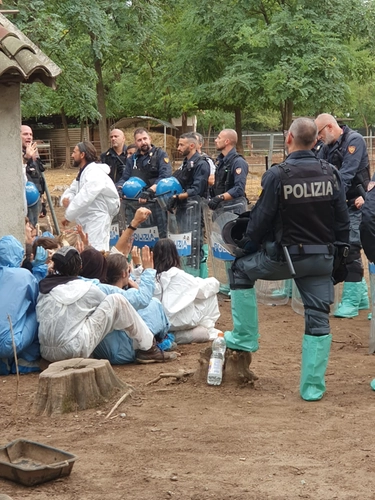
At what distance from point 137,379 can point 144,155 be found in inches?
191

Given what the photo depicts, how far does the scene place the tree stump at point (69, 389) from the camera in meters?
5.94

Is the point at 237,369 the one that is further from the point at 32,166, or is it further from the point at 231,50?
the point at 231,50

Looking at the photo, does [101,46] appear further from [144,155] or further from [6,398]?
[6,398]

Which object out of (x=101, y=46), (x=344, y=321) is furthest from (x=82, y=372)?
(x=101, y=46)

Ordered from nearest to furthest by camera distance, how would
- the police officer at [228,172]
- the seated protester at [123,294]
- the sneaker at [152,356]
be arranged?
the seated protester at [123,294], the sneaker at [152,356], the police officer at [228,172]

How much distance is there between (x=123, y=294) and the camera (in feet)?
23.9

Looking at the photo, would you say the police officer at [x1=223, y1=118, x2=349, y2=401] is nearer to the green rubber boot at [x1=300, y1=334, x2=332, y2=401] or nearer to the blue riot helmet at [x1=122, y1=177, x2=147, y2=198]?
the green rubber boot at [x1=300, y1=334, x2=332, y2=401]

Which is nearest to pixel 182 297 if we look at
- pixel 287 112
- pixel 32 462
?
pixel 32 462

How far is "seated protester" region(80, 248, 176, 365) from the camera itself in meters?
7.34

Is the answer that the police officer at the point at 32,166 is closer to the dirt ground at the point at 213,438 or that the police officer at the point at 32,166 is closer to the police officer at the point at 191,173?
the police officer at the point at 191,173

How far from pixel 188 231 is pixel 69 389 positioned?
481cm

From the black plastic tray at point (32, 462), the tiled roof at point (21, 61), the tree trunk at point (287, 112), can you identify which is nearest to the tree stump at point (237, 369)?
the black plastic tray at point (32, 462)

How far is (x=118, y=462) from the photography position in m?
4.93

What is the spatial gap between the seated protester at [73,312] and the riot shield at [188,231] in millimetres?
3590
